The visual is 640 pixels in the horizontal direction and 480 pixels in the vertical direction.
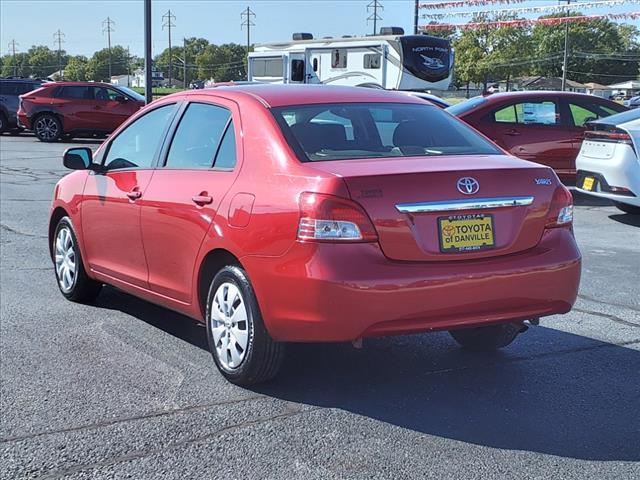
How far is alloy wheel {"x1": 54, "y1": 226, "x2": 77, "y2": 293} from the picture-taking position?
6.25 meters

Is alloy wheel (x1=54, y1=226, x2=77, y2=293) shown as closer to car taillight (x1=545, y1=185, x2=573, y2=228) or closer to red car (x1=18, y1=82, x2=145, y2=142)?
car taillight (x1=545, y1=185, x2=573, y2=228)

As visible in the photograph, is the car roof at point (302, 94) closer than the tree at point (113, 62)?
Yes

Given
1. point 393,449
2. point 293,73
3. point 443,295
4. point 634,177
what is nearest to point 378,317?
point 443,295

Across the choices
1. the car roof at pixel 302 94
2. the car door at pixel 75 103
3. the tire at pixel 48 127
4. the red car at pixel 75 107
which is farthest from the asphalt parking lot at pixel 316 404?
the tire at pixel 48 127

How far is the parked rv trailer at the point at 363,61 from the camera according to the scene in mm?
30438

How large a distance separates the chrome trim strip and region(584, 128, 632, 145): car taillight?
6.51 meters

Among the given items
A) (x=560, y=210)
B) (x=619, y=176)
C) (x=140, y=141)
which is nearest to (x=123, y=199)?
(x=140, y=141)

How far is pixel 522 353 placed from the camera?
516 centimetres

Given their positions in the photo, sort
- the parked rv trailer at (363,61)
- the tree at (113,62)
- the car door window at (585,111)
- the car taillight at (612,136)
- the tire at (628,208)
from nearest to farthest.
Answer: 1. the car taillight at (612,136)
2. the tire at (628,208)
3. the car door window at (585,111)
4. the parked rv trailer at (363,61)
5. the tree at (113,62)

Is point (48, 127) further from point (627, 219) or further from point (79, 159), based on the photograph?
point (79, 159)

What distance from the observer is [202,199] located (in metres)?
4.61

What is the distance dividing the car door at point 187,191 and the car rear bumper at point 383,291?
1.88ft

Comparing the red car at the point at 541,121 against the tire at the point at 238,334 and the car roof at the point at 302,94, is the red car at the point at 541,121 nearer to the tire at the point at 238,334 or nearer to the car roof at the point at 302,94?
the car roof at the point at 302,94

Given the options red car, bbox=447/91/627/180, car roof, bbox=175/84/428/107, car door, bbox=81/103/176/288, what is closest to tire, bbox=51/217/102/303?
car door, bbox=81/103/176/288
